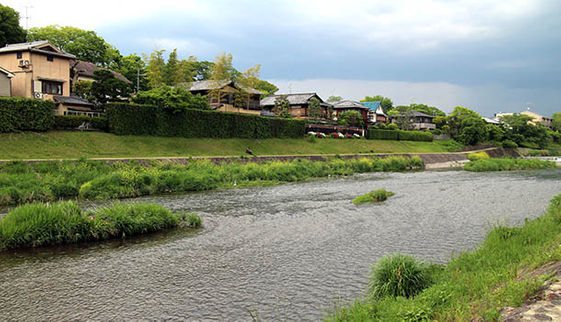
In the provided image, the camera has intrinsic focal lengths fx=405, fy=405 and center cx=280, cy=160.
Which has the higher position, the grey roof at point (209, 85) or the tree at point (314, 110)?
the grey roof at point (209, 85)

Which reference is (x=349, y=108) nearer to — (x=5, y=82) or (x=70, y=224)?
(x=5, y=82)

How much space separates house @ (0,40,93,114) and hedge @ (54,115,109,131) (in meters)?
9.60

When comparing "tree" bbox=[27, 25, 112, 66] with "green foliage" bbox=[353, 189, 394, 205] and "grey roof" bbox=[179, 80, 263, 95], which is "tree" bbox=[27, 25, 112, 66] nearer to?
"grey roof" bbox=[179, 80, 263, 95]

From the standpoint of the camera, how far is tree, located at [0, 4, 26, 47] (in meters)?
49.8

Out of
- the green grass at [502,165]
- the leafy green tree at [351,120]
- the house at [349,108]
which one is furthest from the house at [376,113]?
the green grass at [502,165]

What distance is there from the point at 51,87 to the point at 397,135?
50208 millimetres

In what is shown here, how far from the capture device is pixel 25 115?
29.6 meters

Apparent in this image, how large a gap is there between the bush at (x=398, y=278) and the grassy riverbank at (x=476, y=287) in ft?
0.63

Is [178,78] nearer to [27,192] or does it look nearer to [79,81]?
[79,81]

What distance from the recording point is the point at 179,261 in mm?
10914

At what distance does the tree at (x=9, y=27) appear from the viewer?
49.8m

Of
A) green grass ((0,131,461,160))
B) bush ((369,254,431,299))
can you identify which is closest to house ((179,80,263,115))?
green grass ((0,131,461,160))

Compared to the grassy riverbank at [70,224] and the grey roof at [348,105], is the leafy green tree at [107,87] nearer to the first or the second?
the grassy riverbank at [70,224]

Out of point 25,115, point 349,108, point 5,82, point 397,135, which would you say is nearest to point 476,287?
point 25,115
